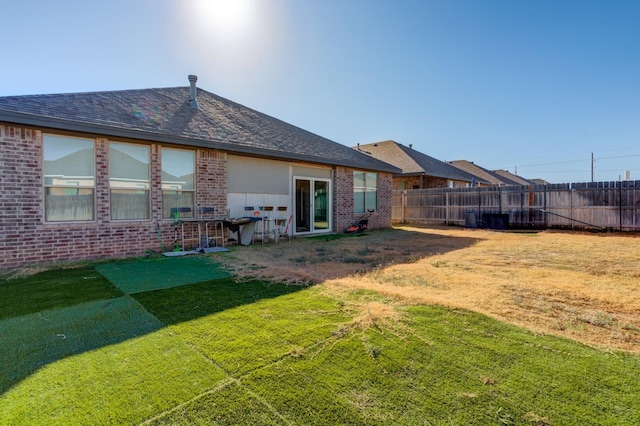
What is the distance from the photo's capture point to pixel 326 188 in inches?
461

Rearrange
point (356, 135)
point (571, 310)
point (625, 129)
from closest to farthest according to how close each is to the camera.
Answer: point (571, 310) < point (625, 129) < point (356, 135)

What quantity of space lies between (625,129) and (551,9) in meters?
21.0

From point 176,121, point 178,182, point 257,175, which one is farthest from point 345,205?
point 176,121

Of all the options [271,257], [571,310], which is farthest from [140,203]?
[571,310]

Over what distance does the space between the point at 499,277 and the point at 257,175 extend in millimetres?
7152

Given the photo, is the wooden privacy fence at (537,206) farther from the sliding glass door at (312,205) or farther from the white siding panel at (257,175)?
the white siding panel at (257,175)

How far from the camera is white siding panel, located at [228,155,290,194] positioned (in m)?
8.85

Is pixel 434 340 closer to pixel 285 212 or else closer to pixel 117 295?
pixel 117 295

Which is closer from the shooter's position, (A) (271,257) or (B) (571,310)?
(B) (571,310)

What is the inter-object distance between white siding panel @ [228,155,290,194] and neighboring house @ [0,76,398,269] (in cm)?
3

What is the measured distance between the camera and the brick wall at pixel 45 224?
5645 millimetres

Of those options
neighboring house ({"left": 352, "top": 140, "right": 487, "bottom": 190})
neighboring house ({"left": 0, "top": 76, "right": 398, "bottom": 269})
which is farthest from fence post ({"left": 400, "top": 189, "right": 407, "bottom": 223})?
neighboring house ({"left": 0, "top": 76, "right": 398, "bottom": 269})

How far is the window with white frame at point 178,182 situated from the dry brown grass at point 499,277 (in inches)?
73.8

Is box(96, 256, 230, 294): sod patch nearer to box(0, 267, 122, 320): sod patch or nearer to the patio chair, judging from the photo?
box(0, 267, 122, 320): sod patch
